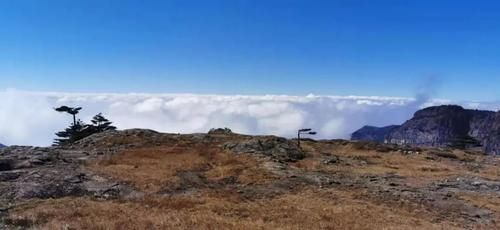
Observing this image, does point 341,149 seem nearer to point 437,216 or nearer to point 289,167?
point 289,167

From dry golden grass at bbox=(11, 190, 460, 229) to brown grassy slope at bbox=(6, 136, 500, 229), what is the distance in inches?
1.7

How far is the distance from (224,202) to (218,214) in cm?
413

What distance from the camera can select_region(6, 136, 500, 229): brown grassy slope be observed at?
22.1m

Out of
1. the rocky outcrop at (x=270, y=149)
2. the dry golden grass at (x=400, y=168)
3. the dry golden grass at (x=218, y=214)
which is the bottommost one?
the dry golden grass at (x=400, y=168)

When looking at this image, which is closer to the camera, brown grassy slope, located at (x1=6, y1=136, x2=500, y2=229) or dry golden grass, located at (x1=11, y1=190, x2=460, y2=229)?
dry golden grass, located at (x1=11, y1=190, x2=460, y2=229)

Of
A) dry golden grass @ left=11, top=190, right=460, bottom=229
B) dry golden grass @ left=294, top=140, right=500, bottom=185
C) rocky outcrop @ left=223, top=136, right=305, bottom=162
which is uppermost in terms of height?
rocky outcrop @ left=223, top=136, right=305, bottom=162

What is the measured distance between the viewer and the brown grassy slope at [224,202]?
22062 millimetres

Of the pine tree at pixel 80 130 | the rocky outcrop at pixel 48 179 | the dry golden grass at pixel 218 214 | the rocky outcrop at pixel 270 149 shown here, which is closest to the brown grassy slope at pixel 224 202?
the dry golden grass at pixel 218 214

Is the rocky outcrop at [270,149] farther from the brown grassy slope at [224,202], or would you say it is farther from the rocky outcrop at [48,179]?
the rocky outcrop at [48,179]

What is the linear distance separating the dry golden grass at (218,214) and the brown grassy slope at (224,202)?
0.14 feet

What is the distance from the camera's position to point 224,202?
29328 mm

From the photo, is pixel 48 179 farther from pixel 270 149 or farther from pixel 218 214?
pixel 270 149

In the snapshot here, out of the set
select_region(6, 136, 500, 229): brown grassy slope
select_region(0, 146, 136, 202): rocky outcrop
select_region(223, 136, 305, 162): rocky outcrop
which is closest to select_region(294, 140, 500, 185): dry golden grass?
select_region(6, 136, 500, 229): brown grassy slope

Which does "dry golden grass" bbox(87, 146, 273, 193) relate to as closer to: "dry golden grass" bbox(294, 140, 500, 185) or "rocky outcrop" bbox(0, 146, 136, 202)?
"rocky outcrop" bbox(0, 146, 136, 202)
